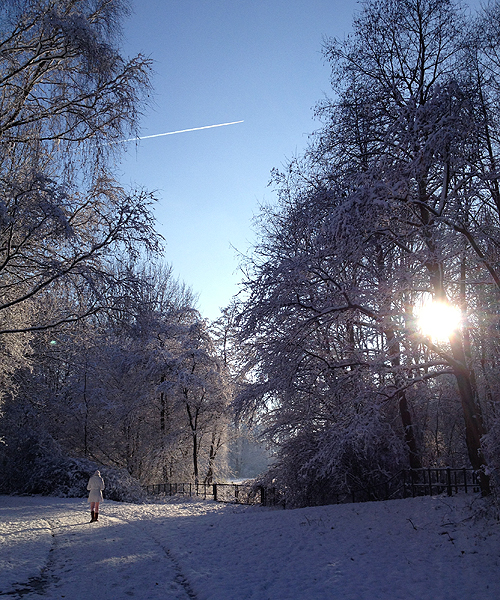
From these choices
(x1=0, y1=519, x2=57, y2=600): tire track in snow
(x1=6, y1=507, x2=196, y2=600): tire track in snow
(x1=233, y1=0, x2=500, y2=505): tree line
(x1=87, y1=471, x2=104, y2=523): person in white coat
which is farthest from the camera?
(x1=87, y1=471, x2=104, y2=523): person in white coat

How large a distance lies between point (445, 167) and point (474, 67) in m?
3.70

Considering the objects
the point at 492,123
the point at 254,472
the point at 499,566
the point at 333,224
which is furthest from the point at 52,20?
the point at 254,472

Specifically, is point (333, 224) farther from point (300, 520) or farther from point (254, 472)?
point (254, 472)

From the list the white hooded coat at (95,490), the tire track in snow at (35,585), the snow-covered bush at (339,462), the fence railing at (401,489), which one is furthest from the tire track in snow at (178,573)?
the fence railing at (401,489)

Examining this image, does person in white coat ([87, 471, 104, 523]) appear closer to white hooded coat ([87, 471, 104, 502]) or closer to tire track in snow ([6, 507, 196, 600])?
white hooded coat ([87, 471, 104, 502])

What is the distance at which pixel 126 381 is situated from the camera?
88.7 ft

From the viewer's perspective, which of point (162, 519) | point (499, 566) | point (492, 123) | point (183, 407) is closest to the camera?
point (499, 566)

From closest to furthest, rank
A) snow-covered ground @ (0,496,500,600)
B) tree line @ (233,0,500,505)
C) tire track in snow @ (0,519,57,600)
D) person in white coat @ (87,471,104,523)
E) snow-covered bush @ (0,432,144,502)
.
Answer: tire track in snow @ (0,519,57,600)
snow-covered ground @ (0,496,500,600)
tree line @ (233,0,500,505)
person in white coat @ (87,471,104,523)
snow-covered bush @ (0,432,144,502)

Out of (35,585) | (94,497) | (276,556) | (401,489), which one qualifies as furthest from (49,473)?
(35,585)

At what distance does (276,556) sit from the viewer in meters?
8.45

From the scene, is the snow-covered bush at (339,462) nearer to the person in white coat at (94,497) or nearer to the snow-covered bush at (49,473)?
the person in white coat at (94,497)

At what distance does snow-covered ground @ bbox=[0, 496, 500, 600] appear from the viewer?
6289 mm

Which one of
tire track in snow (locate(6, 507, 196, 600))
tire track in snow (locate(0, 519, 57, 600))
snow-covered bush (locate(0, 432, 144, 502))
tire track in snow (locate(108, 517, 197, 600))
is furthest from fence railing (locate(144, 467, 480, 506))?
tire track in snow (locate(0, 519, 57, 600))

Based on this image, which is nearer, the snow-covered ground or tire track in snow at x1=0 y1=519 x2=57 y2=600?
tire track in snow at x1=0 y1=519 x2=57 y2=600
